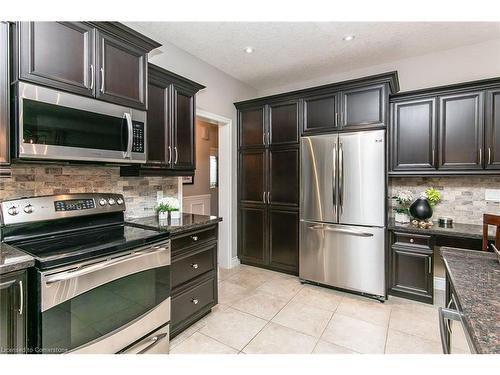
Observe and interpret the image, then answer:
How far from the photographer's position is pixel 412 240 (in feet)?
8.85

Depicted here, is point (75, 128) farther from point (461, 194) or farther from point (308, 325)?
point (461, 194)

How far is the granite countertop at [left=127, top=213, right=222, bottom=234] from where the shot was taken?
79.2 inches

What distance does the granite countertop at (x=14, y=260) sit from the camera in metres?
1.12

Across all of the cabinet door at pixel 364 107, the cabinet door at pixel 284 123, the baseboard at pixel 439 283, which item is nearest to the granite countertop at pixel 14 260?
the cabinet door at pixel 284 123

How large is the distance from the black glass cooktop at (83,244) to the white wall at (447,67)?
3.35 meters

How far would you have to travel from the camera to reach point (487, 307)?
852 mm

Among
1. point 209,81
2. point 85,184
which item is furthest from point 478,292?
point 209,81

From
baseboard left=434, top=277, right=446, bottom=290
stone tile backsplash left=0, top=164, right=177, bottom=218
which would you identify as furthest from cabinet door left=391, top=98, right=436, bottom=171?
stone tile backsplash left=0, top=164, right=177, bottom=218

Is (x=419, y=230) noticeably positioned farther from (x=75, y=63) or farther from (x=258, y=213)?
(x=75, y=63)

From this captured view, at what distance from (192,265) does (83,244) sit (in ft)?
2.99

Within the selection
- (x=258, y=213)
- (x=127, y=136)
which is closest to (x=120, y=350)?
(x=127, y=136)

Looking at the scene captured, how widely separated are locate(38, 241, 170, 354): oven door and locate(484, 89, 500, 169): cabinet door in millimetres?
3141

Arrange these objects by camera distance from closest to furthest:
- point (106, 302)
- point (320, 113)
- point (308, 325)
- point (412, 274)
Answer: point (106, 302) → point (308, 325) → point (412, 274) → point (320, 113)
